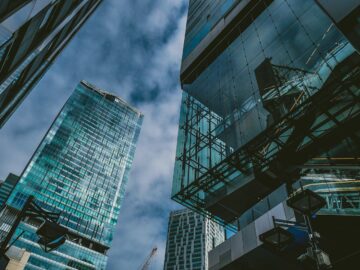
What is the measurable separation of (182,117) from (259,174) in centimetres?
1071

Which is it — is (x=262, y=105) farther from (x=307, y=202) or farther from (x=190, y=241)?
(x=190, y=241)

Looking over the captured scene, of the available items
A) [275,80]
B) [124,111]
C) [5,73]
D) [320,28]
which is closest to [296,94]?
[275,80]

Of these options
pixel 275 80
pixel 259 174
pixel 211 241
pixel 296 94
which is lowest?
pixel 259 174

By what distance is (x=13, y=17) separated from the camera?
5.61 meters

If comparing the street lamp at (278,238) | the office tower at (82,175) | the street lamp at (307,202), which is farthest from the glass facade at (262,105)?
the office tower at (82,175)

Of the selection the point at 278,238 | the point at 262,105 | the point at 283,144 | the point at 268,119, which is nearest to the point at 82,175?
the point at 262,105

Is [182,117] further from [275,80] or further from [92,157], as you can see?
[92,157]

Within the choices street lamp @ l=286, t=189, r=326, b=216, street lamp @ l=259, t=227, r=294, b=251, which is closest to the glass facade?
street lamp @ l=286, t=189, r=326, b=216

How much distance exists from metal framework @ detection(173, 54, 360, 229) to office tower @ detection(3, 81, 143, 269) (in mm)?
88720

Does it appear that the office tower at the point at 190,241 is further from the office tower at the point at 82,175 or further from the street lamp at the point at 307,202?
the street lamp at the point at 307,202

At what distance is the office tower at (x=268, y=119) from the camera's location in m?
12.3

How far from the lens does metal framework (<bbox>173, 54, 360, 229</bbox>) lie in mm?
12445

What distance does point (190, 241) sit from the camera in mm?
171000

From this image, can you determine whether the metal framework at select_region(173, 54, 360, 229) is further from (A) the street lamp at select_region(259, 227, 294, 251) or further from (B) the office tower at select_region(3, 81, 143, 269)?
(B) the office tower at select_region(3, 81, 143, 269)
